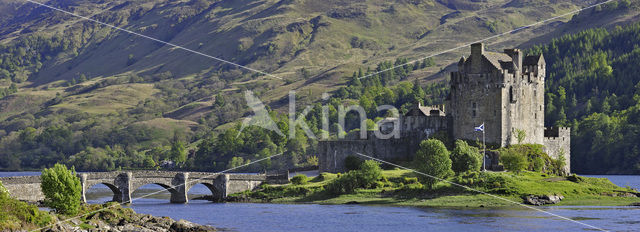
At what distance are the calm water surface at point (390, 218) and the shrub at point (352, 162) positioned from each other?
55.9 feet

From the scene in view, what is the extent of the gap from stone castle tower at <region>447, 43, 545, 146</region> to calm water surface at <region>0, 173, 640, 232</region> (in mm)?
22865

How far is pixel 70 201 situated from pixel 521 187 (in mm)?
53078

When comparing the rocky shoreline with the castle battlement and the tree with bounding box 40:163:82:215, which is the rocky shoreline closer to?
the tree with bounding box 40:163:82:215

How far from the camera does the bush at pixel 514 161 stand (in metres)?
120

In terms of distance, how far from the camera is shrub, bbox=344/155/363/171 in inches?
5226

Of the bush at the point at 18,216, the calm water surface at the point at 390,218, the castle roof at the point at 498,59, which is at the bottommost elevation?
the calm water surface at the point at 390,218

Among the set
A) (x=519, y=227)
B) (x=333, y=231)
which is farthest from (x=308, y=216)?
(x=519, y=227)

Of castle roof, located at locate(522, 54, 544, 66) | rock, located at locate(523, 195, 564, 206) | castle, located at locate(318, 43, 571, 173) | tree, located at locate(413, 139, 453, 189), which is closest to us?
rock, located at locate(523, 195, 564, 206)

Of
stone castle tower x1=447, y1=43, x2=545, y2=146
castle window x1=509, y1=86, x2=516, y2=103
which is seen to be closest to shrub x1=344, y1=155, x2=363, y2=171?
stone castle tower x1=447, y1=43, x2=545, y2=146

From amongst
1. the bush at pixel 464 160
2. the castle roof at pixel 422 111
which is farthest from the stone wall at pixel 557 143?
the bush at pixel 464 160

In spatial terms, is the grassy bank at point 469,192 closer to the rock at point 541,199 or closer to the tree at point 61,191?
the rock at point 541,199

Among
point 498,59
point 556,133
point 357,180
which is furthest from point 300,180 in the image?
point 556,133

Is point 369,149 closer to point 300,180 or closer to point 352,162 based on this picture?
point 352,162

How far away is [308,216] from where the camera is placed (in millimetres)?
103438
